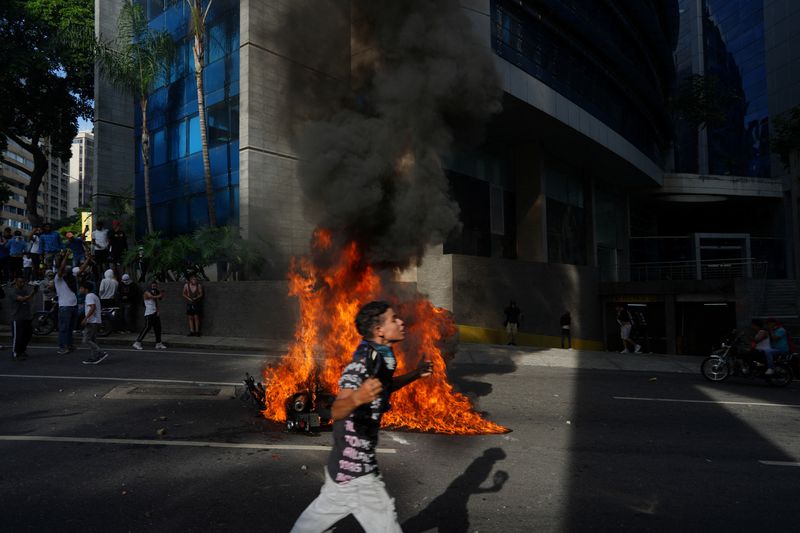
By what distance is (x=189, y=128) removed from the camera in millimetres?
19906

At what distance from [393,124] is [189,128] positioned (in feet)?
46.3

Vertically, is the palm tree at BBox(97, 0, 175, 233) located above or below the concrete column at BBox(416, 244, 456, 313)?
above

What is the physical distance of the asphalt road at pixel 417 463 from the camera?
397 cm

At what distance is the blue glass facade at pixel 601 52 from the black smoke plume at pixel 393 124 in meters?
10.8

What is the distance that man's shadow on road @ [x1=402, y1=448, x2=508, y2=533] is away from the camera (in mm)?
3803

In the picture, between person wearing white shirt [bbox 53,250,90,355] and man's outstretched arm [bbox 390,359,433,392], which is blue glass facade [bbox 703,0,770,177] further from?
man's outstretched arm [bbox 390,359,433,392]

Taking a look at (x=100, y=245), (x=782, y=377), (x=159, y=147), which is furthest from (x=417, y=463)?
(x=159, y=147)

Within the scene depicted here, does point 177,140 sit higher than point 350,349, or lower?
higher

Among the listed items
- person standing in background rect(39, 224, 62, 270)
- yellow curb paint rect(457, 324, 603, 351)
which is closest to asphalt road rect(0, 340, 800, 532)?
yellow curb paint rect(457, 324, 603, 351)

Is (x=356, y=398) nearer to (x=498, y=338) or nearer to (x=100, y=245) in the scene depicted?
(x=100, y=245)

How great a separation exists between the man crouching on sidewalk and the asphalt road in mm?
1137

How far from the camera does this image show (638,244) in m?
35.4

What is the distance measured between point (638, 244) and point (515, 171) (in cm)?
1528

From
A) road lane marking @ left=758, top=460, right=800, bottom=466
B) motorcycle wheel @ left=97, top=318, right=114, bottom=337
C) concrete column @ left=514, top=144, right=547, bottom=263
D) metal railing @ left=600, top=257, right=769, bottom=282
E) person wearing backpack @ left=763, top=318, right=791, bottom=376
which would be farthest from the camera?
metal railing @ left=600, top=257, right=769, bottom=282
